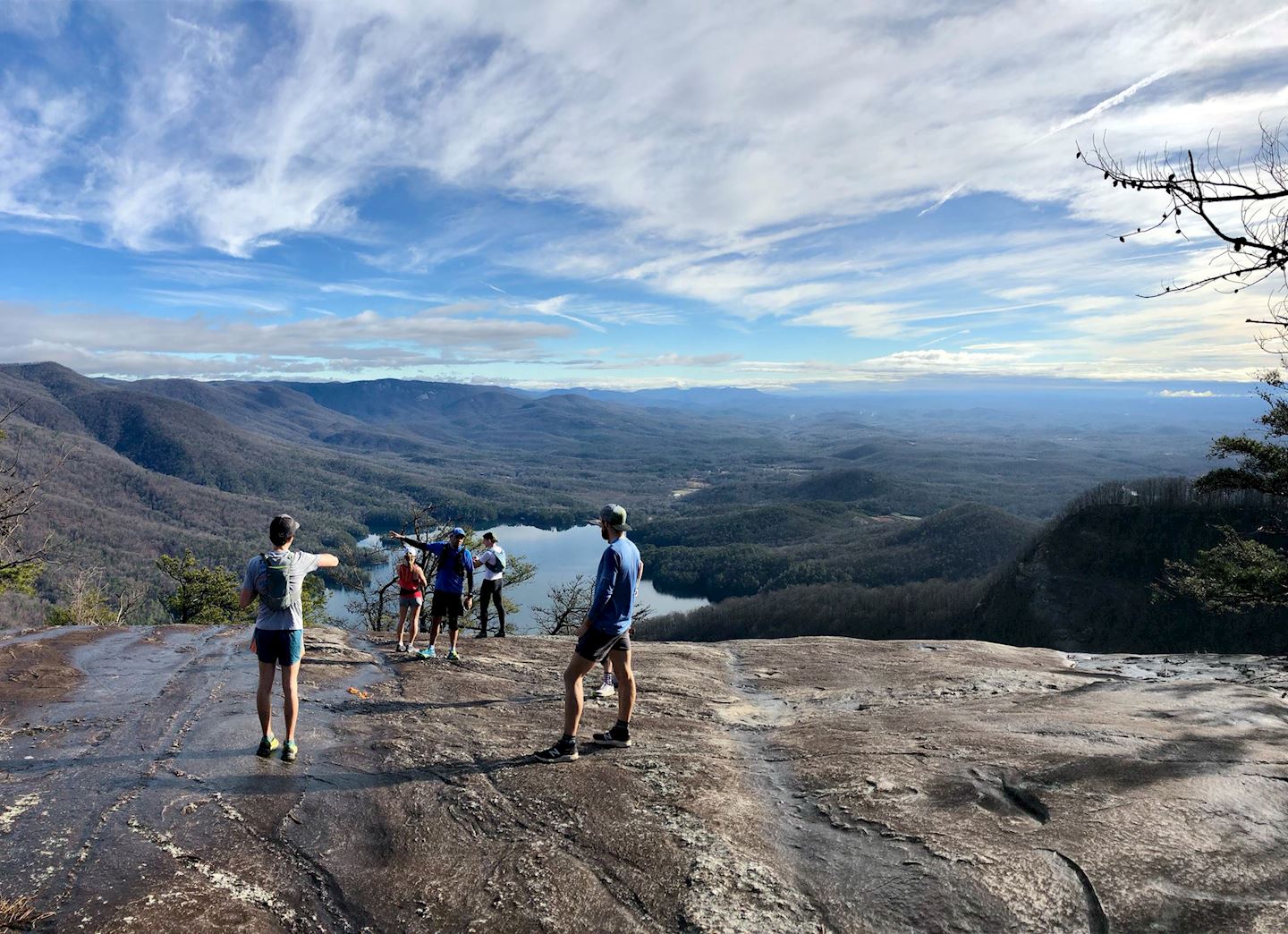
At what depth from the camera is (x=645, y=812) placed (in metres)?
5.18

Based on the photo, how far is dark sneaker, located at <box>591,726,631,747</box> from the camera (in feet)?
21.9

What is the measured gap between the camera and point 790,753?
6.62 metres

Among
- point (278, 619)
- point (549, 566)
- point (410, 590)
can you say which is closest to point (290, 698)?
point (278, 619)

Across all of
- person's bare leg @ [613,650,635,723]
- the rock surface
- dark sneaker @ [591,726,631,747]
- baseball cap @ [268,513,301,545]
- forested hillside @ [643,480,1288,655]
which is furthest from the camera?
forested hillside @ [643,480,1288,655]

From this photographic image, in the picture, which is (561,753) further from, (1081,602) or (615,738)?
(1081,602)

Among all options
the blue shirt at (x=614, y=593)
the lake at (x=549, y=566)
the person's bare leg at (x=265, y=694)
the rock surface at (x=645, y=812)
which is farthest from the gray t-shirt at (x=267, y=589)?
the lake at (x=549, y=566)

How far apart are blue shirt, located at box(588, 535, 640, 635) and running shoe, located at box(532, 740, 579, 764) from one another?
1201 mm

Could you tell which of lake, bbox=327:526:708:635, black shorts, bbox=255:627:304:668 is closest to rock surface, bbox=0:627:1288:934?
black shorts, bbox=255:627:304:668

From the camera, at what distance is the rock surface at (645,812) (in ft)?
13.1

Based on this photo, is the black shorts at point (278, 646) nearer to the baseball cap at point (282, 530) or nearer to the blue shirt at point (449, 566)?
the baseball cap at point (282, 530)

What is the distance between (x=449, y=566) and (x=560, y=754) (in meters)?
4.99

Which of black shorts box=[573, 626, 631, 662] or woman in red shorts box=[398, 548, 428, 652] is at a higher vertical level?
black shorts box=[573, 626, 631, 662]

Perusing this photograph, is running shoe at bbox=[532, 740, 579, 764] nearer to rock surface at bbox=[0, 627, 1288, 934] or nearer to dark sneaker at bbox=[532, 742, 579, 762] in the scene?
dark sneaker at bbox=[532, 742, 579, 762]

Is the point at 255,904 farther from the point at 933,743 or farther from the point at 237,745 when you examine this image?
the point at 933,743
